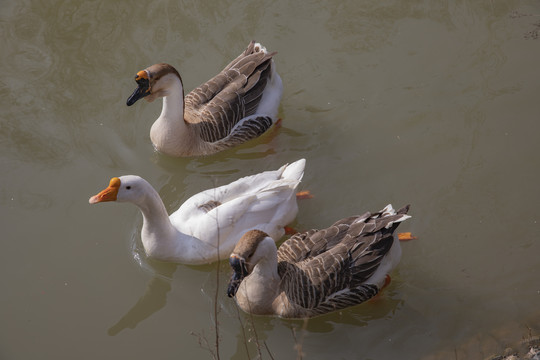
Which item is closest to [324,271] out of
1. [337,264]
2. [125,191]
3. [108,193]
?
[337,264]

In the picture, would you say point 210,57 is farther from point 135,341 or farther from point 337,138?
point 135,341

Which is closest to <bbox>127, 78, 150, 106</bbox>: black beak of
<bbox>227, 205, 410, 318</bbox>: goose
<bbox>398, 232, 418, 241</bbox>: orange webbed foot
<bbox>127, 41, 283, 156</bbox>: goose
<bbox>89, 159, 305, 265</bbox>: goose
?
<bbox>127, 41, 283, 156</bbox>: goose

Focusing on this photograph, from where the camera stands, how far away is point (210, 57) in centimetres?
889

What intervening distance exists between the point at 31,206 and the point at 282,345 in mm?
3280

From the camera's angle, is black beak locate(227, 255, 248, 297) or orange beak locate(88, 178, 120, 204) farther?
orange beak locate(88, 178, 120, 204)

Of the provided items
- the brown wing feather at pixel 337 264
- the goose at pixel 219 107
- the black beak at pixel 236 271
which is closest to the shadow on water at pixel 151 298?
the black beak at pixel 236 271

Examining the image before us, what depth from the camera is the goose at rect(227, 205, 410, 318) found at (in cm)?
606

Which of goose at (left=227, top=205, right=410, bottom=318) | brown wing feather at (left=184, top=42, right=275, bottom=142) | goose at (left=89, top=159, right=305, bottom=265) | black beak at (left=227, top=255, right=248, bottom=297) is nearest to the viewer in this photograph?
black beak at (left=227, top=255, right=248, bottom=297)

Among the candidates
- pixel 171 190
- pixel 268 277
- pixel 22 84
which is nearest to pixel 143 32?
pixel 22 84

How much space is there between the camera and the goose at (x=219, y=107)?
7488mm

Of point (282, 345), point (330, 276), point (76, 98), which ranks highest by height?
point (76, 98)

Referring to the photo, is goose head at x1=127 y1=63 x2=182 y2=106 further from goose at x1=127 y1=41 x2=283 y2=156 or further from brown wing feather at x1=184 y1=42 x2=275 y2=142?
brown wing feather at x1=184 y1=42 x2=275 y2=142

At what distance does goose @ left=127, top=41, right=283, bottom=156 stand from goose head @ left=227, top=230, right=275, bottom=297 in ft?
6.98

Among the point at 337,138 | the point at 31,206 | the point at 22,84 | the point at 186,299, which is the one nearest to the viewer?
the point at 186,299
